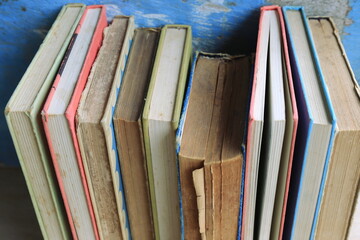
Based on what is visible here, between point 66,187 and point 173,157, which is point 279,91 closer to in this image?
point 173,157

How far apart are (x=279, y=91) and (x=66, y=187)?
437 millimetres

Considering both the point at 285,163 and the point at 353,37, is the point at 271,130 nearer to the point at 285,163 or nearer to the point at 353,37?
the point at 285,163

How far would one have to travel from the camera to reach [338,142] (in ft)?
2.50

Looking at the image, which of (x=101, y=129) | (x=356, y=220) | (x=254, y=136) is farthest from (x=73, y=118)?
(x=356, y=220)

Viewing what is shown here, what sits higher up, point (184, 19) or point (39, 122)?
point (184, 19)

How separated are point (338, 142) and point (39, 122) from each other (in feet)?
1.70

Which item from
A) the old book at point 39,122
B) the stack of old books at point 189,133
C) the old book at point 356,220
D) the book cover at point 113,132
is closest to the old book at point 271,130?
the stack of old books at point 189,133

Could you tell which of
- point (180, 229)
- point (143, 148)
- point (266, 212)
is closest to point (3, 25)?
point (143, 148)

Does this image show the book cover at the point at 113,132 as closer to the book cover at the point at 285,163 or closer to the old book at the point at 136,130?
the old book at the point at 136,130

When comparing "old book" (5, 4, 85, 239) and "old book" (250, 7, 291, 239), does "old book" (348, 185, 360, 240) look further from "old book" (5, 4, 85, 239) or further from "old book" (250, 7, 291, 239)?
"old book" (5, 4, 85, 239)

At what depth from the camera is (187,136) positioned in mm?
798

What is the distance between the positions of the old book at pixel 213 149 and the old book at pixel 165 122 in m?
0.03

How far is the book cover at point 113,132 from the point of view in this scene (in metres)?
0.81

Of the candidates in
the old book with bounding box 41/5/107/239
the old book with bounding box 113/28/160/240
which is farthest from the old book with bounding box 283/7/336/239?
the old book with bounding box 41/5/107/239
